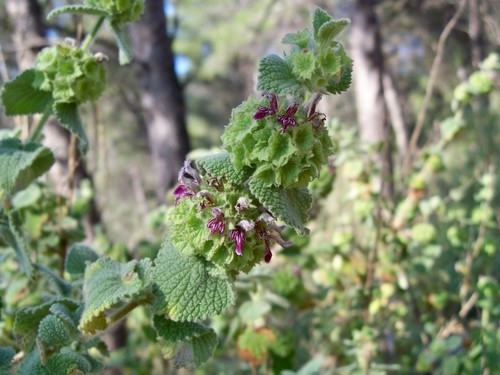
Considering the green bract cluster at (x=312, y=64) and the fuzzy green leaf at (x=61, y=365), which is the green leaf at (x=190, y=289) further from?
the green bract cluster at (x=312, y=64)

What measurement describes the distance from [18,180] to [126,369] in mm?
1649

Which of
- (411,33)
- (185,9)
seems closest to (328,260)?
(411,33)

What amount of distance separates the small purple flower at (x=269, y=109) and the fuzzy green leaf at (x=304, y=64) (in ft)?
0.12

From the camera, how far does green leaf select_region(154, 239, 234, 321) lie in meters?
0.68

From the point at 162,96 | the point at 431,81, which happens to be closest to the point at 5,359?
the point at 431,81

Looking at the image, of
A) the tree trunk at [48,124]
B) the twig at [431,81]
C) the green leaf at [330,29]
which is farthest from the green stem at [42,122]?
the tree trunk at [48,124]

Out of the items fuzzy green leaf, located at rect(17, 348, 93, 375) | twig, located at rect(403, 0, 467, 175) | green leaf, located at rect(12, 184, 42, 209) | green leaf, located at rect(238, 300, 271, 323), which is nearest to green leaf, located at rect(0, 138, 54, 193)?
fuzzy green leaf, located at rect(17, 348, 93, 375)

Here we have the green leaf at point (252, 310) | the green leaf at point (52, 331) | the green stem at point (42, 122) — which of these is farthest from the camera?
the green leaf at point (252, 310)

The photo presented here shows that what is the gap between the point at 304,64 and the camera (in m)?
0.64

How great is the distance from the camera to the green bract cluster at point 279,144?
626mm

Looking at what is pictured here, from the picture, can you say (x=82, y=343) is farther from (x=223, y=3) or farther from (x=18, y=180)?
(x=223, y=3)

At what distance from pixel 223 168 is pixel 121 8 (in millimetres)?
350

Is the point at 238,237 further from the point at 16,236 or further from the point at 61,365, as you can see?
→ the point at 16,236

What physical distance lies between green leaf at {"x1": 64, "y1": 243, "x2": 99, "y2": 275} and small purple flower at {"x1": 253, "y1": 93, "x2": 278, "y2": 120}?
460 mm
